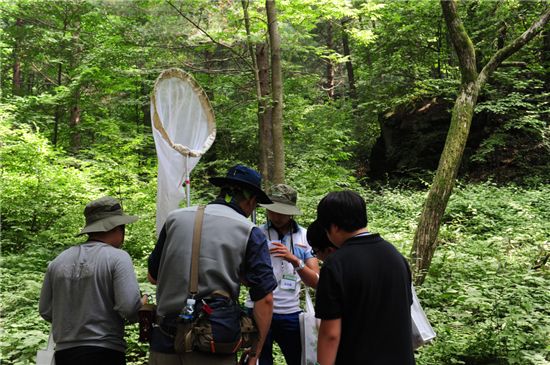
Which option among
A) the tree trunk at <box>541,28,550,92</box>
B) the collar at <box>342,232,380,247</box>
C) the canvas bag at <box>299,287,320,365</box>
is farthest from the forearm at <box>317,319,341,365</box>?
the tree trunk at <box>541,28,550,92</box>

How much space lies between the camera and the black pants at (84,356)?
2.59m

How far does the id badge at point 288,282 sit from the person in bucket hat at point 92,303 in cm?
119

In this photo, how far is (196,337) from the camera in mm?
2322

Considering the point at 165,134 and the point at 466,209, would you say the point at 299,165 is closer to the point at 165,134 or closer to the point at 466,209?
the point at 466,209

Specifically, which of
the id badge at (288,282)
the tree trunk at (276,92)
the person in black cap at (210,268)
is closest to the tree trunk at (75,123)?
the tree trunk at (276,92)

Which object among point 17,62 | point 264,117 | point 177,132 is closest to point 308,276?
point 177,132

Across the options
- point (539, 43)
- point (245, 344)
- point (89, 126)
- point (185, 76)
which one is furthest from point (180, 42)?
point (539, 43)

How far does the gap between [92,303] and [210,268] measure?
→ 821mm

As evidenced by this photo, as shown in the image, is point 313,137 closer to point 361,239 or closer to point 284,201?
point 284,201

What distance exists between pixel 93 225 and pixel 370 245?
1804 millimetres

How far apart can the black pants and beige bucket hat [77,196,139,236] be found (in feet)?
2.39

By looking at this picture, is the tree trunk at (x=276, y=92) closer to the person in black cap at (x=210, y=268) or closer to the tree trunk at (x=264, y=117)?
the tree trunk at (x=264, y=117)

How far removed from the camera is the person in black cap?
2412mm

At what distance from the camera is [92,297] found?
2613 millimetres
